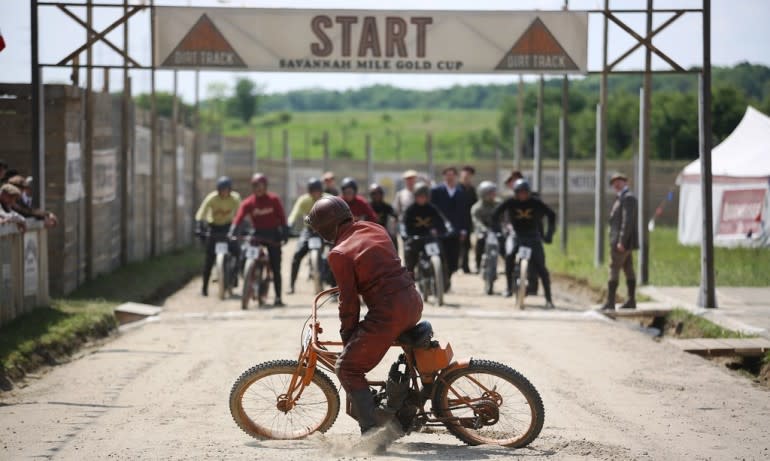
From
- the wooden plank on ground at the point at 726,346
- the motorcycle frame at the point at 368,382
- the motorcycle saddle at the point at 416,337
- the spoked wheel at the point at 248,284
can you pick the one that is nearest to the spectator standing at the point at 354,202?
the spoked wheel at the point at 248,284

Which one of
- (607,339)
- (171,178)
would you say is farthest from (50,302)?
(171,178)

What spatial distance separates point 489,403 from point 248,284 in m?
10.7

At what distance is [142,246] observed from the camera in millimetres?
28359

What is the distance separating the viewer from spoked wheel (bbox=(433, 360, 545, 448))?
28.7 feet

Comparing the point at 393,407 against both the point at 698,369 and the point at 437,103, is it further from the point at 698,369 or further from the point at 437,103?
the point at 437,103

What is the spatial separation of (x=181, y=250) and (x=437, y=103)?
146 meters

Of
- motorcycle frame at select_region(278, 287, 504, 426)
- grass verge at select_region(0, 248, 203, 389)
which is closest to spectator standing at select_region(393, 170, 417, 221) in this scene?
grass verge at select_region(0, 248, 203, 389)

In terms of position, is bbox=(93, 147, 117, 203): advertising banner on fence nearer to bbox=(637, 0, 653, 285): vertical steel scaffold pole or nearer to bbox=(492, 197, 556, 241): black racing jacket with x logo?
bbox=(492, 197, 556, 241): black racing jacket with x logo

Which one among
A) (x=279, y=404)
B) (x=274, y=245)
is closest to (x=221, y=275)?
(x=274, y=245)

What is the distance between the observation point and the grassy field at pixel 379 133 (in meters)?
91.5

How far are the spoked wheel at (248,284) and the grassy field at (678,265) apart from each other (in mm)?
6132

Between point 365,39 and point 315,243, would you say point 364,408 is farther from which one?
point 315,243

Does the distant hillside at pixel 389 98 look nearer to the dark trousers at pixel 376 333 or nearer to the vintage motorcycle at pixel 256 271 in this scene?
the vintage motorcycle at pixel 256 271

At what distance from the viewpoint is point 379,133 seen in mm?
110000
